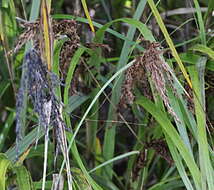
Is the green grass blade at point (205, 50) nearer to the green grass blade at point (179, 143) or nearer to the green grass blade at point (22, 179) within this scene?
the green grass blade at point (179, 143)

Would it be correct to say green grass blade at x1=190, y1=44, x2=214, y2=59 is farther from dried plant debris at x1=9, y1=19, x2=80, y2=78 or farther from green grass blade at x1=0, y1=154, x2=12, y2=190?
green grass blade at x1=0, y1=154, x2=12, y2=190

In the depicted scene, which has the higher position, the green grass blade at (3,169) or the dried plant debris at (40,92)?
the dried plant debris at (40,92)

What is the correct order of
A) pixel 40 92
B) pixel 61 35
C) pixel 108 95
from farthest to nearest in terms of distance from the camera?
1. pixel 108 95
2. pixel 61 35
3. pixel 40 92

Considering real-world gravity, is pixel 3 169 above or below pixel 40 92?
below

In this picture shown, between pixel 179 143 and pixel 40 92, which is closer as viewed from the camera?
pixel 40 92

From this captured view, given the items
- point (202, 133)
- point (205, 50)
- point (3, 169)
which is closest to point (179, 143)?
point (202, 133)

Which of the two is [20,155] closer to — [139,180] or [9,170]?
[9,170]

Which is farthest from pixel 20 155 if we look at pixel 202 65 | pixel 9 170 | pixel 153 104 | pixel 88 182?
pixel 202 65

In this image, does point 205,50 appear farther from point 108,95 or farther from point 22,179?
point 22,179

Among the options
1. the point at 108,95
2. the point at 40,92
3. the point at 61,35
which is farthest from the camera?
the point at 108,95

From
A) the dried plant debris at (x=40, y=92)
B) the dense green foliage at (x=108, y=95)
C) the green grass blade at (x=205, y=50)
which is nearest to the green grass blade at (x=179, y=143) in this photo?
the dense green foliage at (x=108, y=95)
